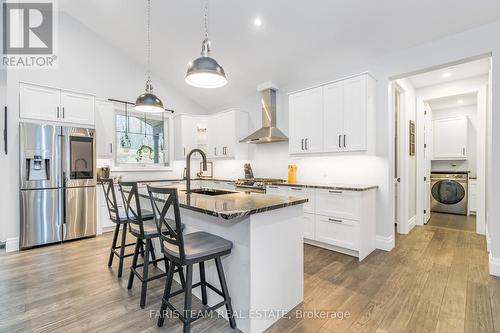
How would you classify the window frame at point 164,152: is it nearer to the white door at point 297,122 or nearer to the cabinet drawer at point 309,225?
the white door at point 297,122

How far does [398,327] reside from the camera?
1823 millimetres

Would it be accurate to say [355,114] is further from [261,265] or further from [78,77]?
[78,77]

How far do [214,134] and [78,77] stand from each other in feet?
9.29

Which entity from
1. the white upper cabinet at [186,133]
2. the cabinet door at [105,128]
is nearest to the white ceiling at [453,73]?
the white upper cabinet at [186,133]

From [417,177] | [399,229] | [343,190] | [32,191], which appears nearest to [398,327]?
[343,190]

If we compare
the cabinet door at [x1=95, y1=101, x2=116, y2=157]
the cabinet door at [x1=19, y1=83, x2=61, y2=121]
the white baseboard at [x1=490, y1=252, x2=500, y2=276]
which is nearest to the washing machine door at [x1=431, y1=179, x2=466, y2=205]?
the white baseboard at [x1=490, y1=252, x2=500, y2=276]

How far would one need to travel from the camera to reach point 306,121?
13.0 feet

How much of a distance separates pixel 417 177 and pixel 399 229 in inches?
48.2

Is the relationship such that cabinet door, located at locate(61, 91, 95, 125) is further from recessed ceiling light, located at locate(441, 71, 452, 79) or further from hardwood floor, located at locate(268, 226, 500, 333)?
recessed ceiling light, located at locate(441, 71, 452, 79)

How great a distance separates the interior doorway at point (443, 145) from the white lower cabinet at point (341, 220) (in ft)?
4.82

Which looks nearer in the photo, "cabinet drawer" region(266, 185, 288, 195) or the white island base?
the white island base

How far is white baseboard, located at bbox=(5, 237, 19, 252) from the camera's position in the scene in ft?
11.5

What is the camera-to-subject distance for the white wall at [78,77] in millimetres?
3615

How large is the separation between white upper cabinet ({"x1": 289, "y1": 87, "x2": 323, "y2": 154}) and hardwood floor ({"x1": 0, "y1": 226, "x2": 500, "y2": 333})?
1641mm
